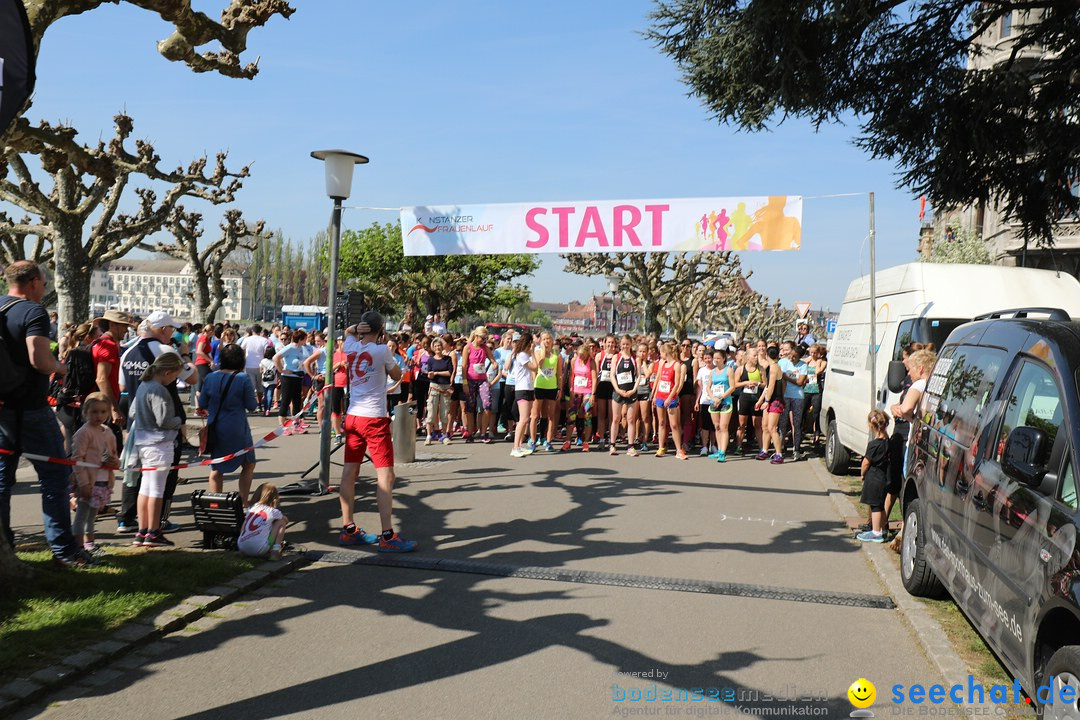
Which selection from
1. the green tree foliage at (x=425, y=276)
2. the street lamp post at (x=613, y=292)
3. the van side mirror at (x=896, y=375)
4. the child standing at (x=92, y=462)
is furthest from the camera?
the green tree foliage at (x=425, y=276)

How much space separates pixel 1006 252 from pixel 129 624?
32988 millimetres

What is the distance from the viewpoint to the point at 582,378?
14.4 meters

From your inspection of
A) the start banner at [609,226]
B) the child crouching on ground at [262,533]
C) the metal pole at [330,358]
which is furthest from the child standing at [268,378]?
the child crouching on ground at [262,533]

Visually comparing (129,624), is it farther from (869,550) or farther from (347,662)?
(869,550)

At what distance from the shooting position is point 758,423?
14711 millimetres

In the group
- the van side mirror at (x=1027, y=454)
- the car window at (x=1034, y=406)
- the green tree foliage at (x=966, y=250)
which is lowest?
the van side mirror at (x=1027, y=454)

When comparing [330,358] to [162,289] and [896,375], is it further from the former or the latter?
[162,289]

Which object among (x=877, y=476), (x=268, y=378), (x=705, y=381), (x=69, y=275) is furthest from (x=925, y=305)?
(x=69, y=275)

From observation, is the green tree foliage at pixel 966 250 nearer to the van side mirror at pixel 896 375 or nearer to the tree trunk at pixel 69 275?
the van side mirror at pixel 896 375

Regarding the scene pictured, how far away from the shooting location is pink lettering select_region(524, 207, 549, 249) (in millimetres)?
12477

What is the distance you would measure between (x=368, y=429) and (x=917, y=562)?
425 cm

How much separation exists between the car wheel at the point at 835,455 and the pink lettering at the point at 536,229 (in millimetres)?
4819

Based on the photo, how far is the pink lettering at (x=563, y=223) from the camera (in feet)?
40.4

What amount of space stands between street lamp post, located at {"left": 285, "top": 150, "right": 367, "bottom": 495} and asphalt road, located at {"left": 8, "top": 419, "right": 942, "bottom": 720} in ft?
1.27
